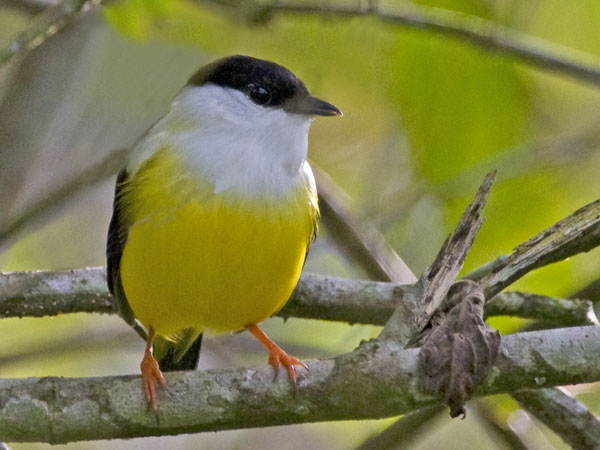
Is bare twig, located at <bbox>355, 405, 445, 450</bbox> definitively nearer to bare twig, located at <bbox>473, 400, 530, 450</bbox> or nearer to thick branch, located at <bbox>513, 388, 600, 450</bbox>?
bare twig, located at <bbox>473, 400, 530, 450</bbox>

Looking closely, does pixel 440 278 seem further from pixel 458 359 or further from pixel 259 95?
pixel 259 95

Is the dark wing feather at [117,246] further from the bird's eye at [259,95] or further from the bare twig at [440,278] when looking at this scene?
the bare twig at [440,278]

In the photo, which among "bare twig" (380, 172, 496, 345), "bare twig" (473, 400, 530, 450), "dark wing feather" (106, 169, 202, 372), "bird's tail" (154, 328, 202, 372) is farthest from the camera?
"bird's tail" (154, 328, 202, 372)

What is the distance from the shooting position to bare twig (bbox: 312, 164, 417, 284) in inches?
195

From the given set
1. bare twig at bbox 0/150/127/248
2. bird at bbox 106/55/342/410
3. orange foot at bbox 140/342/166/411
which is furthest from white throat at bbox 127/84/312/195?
bare twig at bbox 0/150/127/248

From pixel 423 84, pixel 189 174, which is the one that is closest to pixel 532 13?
pixel 423 84

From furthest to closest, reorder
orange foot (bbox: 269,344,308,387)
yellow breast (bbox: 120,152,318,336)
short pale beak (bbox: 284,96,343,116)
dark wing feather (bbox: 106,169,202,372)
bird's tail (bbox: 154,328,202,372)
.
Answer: bird's tail (bbox: 154,328,202,372) → dark wing feather (bbox: 106,169,202,372) → short pale beak (bbox: 284,96,343,116) → yellow breast (bbox: 120,152,318,336) → orange foot (bbox: 269,344,308,387)

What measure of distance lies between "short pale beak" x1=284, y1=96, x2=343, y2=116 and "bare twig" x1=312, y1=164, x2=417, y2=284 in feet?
3.32

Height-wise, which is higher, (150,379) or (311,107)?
(311,107)

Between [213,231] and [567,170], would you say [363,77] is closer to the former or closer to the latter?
[567,170]

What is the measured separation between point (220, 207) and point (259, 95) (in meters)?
0.63

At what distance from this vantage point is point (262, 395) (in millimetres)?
3248

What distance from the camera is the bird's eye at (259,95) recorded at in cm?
411

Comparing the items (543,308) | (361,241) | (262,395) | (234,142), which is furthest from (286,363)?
(361,241)
